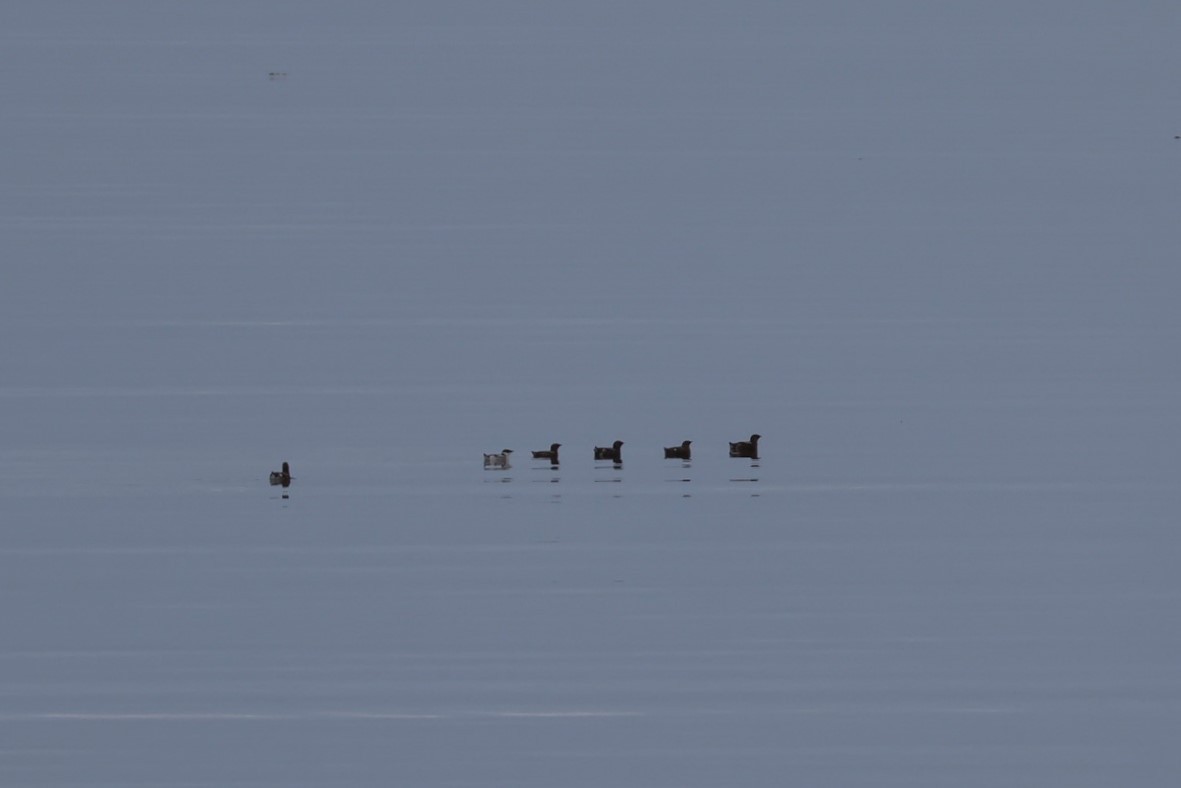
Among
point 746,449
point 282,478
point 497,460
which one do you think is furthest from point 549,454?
point 282,478

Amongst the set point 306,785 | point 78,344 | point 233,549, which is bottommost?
point 306,785

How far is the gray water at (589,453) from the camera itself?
1066cm

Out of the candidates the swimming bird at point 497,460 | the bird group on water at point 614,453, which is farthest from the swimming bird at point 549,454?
the swimming bird at point 497,460

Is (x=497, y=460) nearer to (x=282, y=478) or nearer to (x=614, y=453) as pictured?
(x=614, y=453)

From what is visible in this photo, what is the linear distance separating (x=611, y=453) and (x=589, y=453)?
188 millimetres

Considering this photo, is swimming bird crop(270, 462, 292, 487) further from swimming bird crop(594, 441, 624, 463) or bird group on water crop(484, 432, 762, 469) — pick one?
swimming bird crop(594, 441, 624, 463)

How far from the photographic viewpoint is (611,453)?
16.2 m

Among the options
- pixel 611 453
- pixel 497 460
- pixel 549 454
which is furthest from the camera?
pixel 611 453

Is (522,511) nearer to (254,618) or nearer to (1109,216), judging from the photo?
(254,618)

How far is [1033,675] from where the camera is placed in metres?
11.3

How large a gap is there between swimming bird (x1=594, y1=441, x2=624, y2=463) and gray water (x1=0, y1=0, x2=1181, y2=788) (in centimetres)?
16

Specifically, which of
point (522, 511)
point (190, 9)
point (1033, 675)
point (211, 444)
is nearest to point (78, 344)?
point (211, 444)

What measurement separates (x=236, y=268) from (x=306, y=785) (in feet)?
48.0

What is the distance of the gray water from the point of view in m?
10.7
